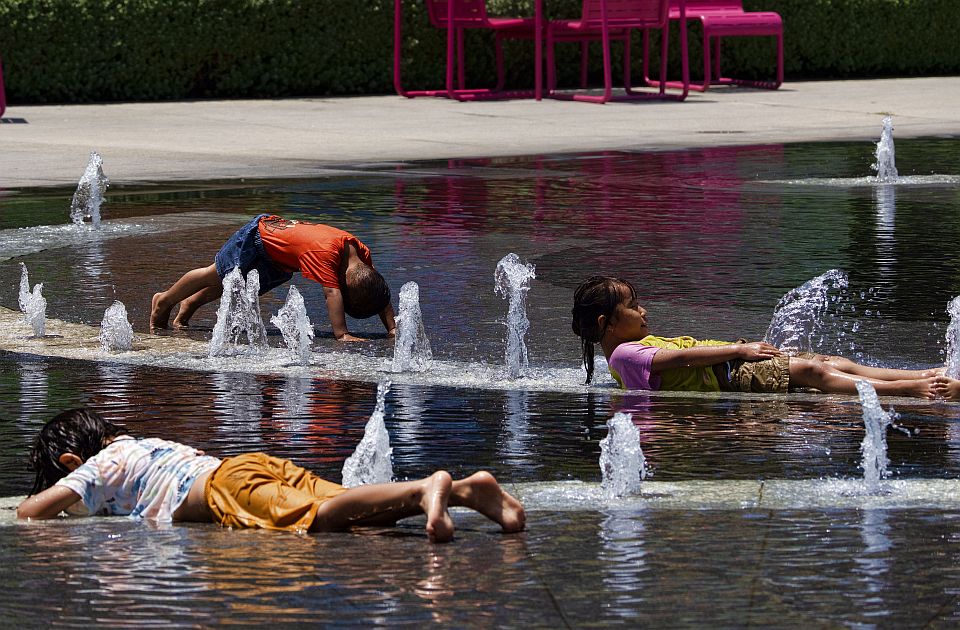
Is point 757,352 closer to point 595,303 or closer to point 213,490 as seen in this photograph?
point 595,303

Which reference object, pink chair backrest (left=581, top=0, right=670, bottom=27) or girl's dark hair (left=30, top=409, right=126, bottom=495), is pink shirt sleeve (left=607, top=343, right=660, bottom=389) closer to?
girl's dark hair (left=30, top=409, right=126, bottom=495)

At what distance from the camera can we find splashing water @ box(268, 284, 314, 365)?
716 centimetres

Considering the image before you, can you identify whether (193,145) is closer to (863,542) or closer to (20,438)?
(20,438)

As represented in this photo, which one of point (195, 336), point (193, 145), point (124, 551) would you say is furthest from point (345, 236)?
point (193, 145)

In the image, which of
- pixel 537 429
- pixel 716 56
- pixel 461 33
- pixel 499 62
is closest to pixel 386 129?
pixel 461 33

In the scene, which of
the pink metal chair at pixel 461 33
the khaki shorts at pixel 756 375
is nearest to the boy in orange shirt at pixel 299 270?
the khaki shorts at pixel 756 375

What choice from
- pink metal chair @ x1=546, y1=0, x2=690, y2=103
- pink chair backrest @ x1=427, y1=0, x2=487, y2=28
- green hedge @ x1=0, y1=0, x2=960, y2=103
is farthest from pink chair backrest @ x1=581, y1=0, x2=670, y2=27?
green hedge @ x1=0, y1=0, x2=960, y2=103

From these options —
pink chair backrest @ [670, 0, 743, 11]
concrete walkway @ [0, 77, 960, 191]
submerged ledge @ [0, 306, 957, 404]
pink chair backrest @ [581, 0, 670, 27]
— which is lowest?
submerged ledge @ [0, 306, 957, 404]

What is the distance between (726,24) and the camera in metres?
22.2

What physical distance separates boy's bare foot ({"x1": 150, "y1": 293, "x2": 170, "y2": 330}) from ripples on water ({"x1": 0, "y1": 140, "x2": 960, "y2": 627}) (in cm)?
11

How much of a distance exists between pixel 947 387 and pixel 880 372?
305 mm

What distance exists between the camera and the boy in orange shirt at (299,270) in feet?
25.2

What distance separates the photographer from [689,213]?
464 inches

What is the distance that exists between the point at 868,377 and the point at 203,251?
188 inches
